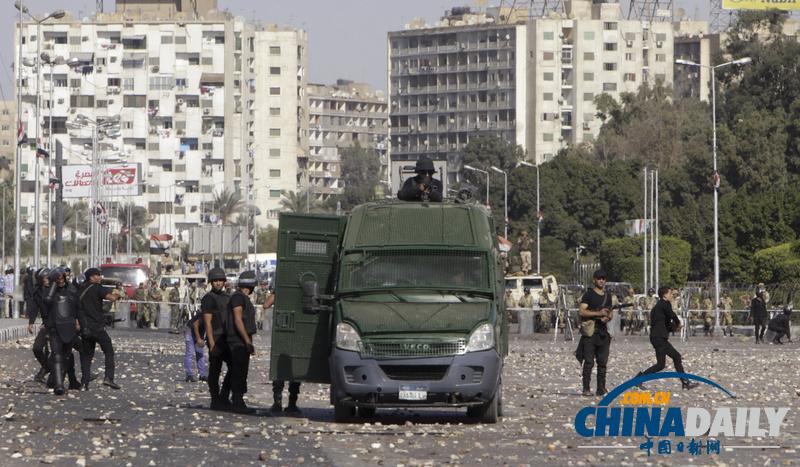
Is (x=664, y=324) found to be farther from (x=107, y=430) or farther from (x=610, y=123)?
(x=610, y=123)

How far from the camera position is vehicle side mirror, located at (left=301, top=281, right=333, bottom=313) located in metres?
Answer: 21.4

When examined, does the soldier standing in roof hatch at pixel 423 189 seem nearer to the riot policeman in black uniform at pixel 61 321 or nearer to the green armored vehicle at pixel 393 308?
the green armored vehicle at pixel 393 308

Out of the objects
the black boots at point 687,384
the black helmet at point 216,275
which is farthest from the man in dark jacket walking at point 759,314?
the black helmet at point 216,275

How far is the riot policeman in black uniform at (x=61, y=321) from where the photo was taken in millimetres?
26547

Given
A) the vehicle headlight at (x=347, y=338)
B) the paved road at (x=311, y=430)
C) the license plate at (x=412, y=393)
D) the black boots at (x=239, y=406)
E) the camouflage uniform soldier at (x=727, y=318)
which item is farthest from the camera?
the camouflage uniform soldier at (x=727, y=318)

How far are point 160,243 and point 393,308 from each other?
13357 centimetres

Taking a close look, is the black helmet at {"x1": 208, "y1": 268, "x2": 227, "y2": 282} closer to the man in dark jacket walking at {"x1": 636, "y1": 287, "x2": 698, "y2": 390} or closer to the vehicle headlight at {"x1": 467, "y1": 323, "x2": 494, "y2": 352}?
the vehicle headlight at {"x1": 467, "y1": 323, "x2": 494, "y2": 352}

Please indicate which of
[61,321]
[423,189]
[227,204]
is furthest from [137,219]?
[423,189]

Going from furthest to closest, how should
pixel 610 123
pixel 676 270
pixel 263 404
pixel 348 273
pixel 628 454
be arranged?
pixel 610 123 → pixel 676 270 → pixel 263 404 → pixel 348 273 → pixel 628 454

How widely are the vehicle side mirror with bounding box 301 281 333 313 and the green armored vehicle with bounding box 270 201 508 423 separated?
0.01 metres

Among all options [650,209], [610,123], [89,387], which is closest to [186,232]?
[610,123]

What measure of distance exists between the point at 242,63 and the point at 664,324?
163m

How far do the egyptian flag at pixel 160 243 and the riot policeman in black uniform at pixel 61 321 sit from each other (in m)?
119

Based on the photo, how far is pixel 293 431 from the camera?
20.1m
